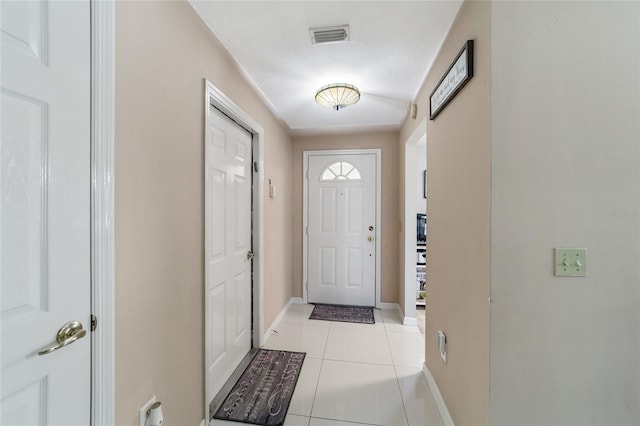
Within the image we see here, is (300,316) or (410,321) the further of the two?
(300,316)

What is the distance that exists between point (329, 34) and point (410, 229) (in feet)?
7.02


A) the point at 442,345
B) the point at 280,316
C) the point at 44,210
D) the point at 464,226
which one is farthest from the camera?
the point at 280,316

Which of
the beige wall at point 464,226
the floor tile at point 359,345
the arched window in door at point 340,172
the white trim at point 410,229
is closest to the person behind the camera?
the beige wall at point 464,226

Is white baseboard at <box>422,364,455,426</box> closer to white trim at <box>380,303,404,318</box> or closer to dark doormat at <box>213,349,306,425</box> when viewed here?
dark doormat at <box>213,349,306,425</box>

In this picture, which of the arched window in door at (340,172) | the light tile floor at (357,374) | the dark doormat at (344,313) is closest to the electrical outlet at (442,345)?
the light tile floor at (357,374)

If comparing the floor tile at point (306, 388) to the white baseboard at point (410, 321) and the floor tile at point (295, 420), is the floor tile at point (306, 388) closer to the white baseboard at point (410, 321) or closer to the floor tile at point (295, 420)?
the floor tile at point (295, 420)

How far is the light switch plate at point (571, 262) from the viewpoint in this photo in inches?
A: 41.8

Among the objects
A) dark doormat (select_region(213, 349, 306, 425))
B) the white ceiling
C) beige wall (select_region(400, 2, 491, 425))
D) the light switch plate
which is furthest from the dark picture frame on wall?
dark doormat (select_region(213, 349, 306, 425))

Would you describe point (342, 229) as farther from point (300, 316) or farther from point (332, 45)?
point (332, 45)

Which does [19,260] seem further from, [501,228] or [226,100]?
[501,228]

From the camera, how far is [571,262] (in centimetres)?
107

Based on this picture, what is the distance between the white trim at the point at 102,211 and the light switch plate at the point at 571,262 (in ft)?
Result: 5.70

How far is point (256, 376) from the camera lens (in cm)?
206

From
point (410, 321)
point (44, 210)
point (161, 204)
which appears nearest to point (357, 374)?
point (410, 321)
